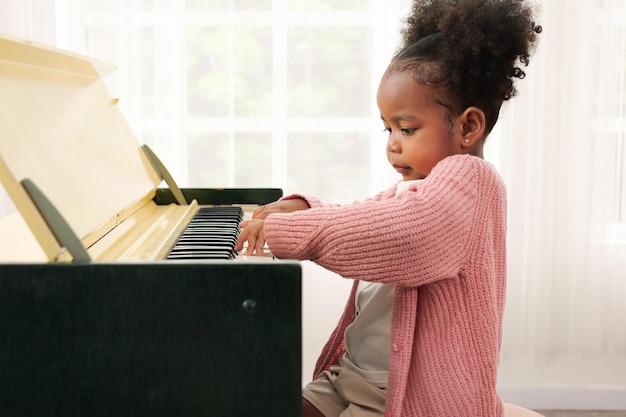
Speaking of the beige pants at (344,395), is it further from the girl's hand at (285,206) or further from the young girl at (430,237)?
the girl's hand at (285,206)

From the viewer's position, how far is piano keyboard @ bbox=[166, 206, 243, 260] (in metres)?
1.28

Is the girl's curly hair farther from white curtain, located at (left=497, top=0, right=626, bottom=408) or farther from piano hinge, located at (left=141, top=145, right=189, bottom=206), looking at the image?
white curtain, located at (left=497, top=0, right=626, bottom=408)

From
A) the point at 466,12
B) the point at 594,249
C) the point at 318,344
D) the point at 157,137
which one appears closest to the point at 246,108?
the point at 157,137

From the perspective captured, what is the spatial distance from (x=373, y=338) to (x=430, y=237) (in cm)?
37

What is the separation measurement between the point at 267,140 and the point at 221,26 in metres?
0.47

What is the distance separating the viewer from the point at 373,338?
4.91 feet

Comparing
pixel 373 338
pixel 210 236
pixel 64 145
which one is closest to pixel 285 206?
pixel 210 236

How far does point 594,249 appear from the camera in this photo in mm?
3080

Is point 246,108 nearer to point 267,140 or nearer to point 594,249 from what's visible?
point 267,140

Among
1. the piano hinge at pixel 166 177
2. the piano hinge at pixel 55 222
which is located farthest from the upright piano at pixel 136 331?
the piano hinge at pixel 166 177

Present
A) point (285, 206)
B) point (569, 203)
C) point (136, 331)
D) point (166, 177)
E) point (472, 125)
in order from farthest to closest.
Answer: point (569, 203) < point (166, 177) < point (285, 206) < point (472, 125) < point (136, 331)

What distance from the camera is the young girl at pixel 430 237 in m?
1.20

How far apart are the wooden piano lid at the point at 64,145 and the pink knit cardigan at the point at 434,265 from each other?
1.06 feet

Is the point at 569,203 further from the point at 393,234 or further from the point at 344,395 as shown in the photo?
the point at 393,234
